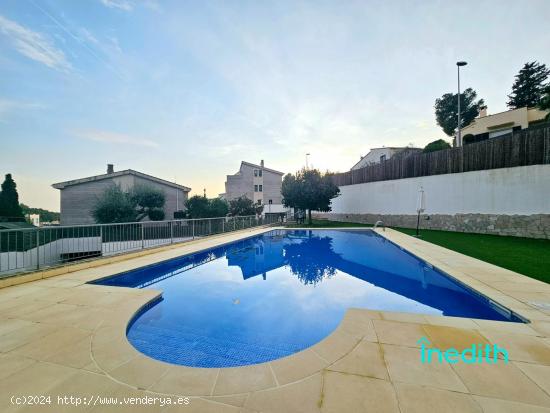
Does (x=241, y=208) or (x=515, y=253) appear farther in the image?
(x=241, y=208)

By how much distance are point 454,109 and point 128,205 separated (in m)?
41.2

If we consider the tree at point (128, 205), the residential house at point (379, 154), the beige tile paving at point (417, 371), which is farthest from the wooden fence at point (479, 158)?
the tree at point (128, 205)

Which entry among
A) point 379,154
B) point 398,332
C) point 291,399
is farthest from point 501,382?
point 379,154

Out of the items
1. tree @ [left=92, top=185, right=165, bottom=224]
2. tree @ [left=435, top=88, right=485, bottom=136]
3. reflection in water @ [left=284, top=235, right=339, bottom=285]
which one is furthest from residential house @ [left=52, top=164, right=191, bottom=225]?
tree @ [left=435, top=88, right=485, bottom=136]

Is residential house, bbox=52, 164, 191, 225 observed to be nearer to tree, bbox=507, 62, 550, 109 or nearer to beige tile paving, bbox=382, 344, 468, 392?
beige tile paving, bbox=382, 344, 468, 392

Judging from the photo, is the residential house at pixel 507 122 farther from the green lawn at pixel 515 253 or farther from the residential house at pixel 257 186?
the residential house at pixel 257 186

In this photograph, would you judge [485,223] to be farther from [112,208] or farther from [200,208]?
[112,208]

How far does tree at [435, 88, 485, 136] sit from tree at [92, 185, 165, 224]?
125 feet

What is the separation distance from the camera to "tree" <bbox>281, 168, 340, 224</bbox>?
20172 mm

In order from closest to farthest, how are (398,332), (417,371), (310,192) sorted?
(417,371) < (398,332) < (310,192)

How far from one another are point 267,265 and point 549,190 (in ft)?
41.9

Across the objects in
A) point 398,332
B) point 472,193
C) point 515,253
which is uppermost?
point 472,193

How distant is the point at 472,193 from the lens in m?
13.1

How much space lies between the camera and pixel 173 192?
24.8m
